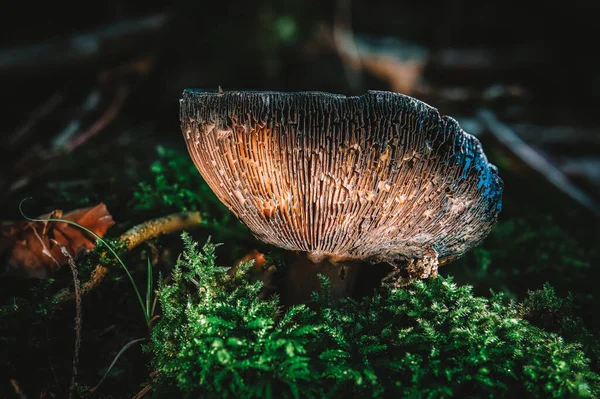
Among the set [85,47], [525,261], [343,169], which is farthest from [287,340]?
[85,47]

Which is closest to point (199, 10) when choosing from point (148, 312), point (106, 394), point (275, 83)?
point (275, 83)

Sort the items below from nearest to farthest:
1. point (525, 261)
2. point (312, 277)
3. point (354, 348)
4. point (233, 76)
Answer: point (354, 348), point (312, 277), point (525, 261), point (233, 76)

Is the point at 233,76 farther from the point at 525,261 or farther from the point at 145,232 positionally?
the point at 525,261

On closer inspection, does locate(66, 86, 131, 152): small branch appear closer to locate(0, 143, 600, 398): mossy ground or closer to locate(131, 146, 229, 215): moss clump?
locate(131, 146, 229, 215): moss clump

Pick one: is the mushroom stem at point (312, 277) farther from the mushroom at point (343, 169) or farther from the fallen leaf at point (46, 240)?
the fallen leaf at point (46, 240)

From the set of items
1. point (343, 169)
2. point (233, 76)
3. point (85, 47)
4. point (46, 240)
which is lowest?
point (46, 240)

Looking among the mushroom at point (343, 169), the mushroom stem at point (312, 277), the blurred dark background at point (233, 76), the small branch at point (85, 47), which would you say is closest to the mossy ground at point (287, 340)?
the mushroom stem at point (312, 277)

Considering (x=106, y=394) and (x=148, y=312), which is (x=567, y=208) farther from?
(x=106, y=394)
